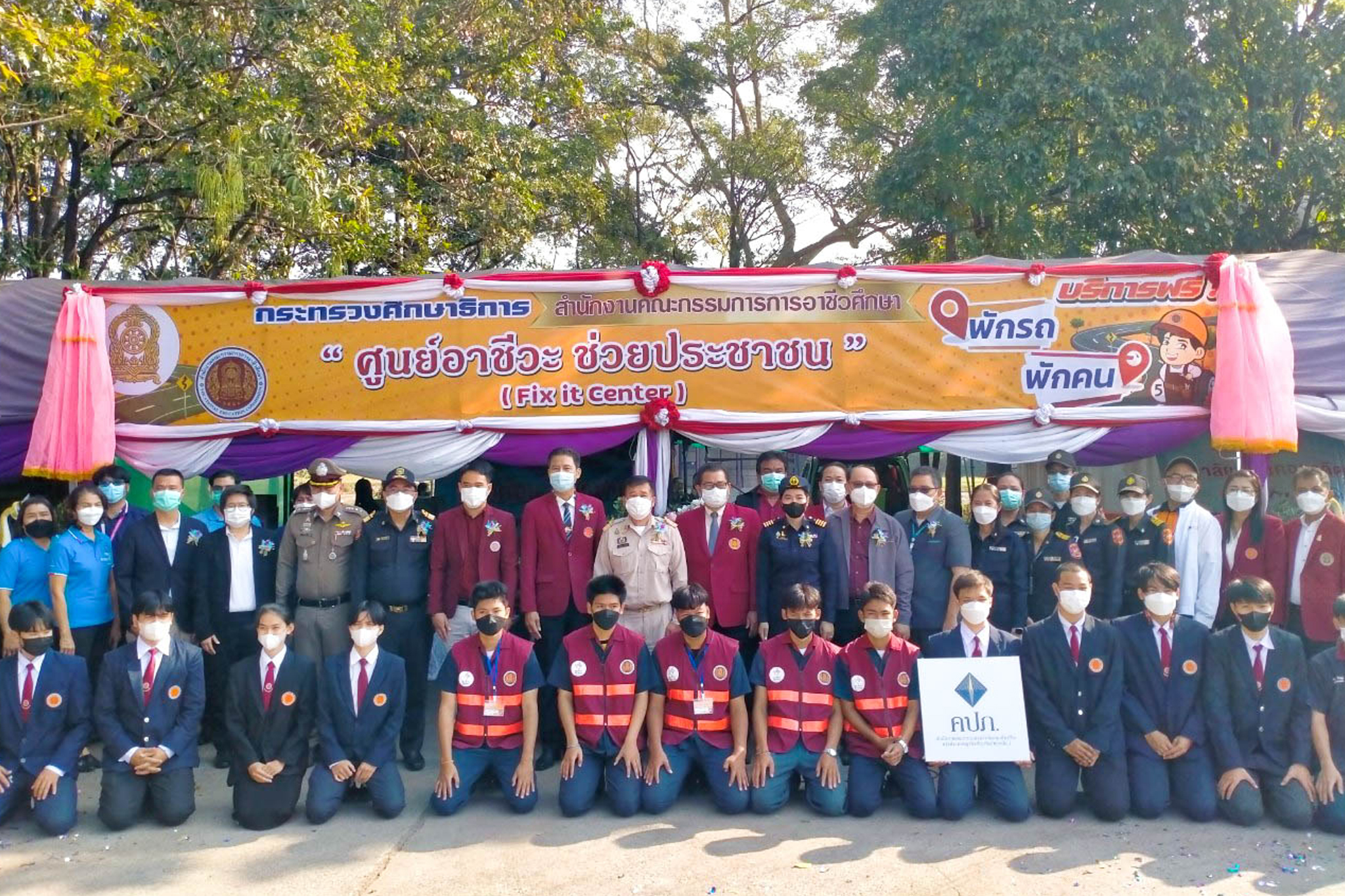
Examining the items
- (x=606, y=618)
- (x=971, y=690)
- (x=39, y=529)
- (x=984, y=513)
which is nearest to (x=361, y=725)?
(x=606, y=618)

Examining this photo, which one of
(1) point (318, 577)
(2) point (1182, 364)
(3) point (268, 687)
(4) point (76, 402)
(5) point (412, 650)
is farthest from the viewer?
(2) point (1182, 364)

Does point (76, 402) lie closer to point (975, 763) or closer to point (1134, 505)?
point (975, 763)

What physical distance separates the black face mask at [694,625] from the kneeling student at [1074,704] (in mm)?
1583

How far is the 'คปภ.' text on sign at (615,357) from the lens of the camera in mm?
7586

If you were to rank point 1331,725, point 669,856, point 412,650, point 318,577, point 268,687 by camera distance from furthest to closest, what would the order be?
point 412,650, point 318,577, point 268,687, point 1331,725, point 669,856

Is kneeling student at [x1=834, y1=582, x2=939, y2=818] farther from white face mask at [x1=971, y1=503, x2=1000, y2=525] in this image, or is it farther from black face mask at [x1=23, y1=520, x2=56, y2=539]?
black face mask at [x1=23, y1=520, x2=56, y2=539]

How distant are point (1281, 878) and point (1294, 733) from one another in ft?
2.87

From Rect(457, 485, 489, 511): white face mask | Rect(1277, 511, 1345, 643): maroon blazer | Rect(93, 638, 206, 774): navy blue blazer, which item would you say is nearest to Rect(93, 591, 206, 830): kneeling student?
Rect(93, 638, 206, 774): navy blue blazer

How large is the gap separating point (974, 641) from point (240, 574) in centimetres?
412

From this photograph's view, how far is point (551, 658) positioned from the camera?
6621 millimetres

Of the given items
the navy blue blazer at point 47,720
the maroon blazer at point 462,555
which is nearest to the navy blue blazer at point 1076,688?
the maroon blazer at point 462,555

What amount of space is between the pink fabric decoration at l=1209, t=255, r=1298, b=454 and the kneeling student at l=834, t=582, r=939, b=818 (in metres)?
3.06

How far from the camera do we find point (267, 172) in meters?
9.02

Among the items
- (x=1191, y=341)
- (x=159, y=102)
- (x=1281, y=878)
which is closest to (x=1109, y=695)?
(x=1281, y=878)
